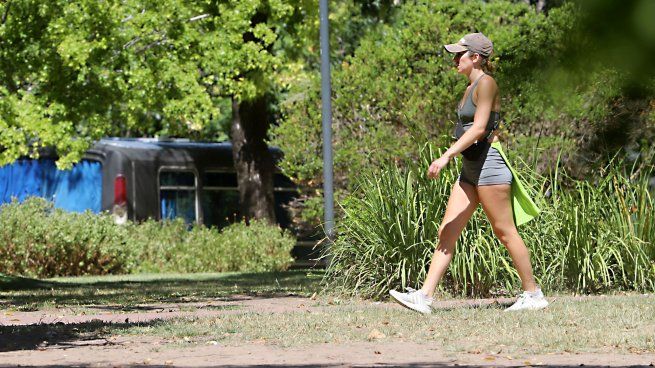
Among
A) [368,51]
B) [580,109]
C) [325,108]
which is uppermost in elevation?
[368,51]

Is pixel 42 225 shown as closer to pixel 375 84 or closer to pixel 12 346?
pixel 375 84

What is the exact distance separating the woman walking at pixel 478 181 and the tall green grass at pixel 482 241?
1.65 m

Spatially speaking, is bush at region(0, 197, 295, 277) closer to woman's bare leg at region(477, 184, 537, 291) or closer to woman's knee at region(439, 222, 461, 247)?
woman's knee at region(439, 222, 461, 247)

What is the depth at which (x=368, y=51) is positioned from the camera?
2114 cm

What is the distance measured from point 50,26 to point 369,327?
13.3 m

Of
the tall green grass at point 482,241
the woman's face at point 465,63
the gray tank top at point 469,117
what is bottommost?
the tall green grass at point 482,241

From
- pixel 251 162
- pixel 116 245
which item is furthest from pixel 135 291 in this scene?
pixel 251 162

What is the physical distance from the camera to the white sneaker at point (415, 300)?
923 cm

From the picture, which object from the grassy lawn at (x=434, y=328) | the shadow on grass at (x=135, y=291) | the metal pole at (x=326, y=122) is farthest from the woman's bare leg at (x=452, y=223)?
the metal pole at (x=326, y=122)

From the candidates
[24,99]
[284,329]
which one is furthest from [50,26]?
[284,329]

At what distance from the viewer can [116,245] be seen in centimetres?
2286

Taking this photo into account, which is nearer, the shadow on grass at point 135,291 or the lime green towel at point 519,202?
the lime green towel at point 519,202

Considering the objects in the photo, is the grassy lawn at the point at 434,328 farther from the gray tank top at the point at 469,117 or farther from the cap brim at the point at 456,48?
the cap brim at the point at 456,48

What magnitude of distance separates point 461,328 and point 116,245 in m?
15.4
